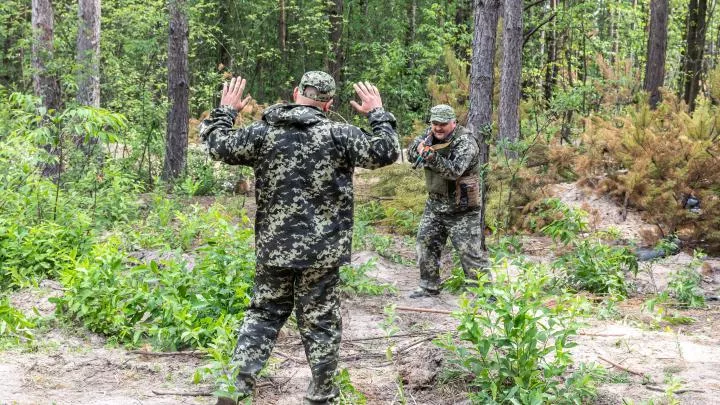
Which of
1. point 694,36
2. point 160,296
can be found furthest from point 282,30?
point 160,296

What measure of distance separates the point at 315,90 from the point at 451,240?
3.82m

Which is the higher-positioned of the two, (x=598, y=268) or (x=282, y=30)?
(x=282, y=30)

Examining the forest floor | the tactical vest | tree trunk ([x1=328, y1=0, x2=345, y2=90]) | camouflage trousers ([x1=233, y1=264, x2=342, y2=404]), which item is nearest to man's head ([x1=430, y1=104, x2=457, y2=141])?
the tactical vest

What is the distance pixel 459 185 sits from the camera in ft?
26.1

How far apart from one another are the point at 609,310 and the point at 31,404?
5.36m

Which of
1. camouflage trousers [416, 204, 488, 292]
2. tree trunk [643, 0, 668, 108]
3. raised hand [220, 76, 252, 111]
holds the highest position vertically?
tree trunk [643, 0, 668, 108]

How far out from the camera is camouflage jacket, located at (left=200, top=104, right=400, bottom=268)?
15.0 ft

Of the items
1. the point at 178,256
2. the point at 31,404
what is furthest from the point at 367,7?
the point at 31,404

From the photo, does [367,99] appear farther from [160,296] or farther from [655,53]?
[655,53]

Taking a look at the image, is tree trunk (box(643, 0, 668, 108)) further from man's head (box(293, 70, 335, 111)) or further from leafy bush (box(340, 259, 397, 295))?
man's head (box(293, 70, 335, 111))

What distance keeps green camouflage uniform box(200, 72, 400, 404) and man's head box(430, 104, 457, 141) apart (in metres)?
3.13

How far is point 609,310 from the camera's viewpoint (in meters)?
7.34

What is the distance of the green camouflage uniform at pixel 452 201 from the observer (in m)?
7.76

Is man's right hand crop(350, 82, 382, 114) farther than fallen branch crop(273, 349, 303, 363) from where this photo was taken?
No
